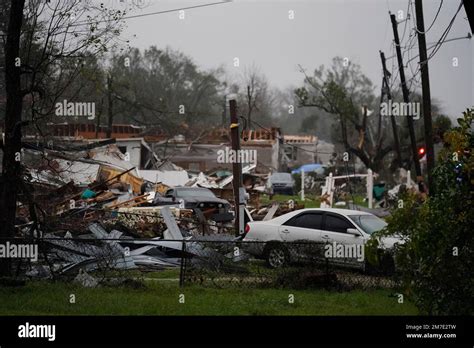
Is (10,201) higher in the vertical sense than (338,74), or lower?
lower

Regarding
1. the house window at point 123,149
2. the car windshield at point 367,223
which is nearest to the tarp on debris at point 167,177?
the house window at point 123,149

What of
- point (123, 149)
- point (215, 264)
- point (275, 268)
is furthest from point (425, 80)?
point (123, 149)

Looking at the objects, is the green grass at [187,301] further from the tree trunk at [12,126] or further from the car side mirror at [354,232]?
the car side mirror at [354,232]

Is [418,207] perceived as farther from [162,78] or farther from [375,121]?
[375,121]

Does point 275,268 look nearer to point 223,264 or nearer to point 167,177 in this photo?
point 223,264

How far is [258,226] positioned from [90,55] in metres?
5.57

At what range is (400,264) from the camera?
10297mm

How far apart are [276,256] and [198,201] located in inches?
560

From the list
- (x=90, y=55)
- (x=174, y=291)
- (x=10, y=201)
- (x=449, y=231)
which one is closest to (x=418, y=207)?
(x=449, y=231)

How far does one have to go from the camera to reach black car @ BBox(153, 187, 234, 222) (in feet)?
86.2

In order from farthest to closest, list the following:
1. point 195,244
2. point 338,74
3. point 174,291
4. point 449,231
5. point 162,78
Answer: point 162,78 < point 338,74 < point 195,244 < point 174,291 < point 449,231

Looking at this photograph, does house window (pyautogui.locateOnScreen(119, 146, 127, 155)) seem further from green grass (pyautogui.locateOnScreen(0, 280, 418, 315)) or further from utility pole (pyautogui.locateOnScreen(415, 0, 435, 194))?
green grass (pyautogui.locateOnScreen(0, 280, 418, 315))

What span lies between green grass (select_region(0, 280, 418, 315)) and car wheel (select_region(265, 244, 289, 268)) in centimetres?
78

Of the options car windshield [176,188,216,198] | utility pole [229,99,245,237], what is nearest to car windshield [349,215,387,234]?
utility pole [229,99,245,237]
